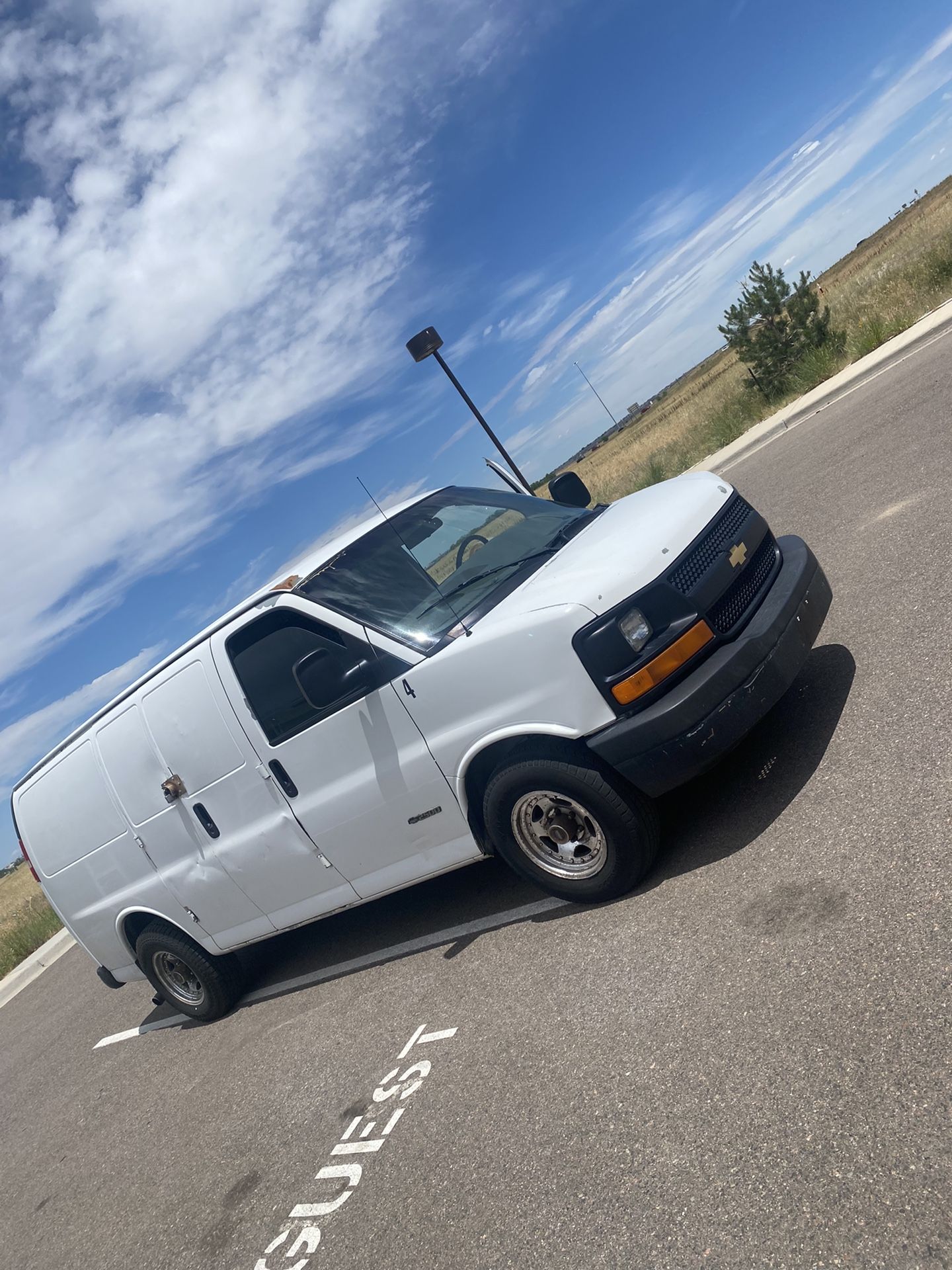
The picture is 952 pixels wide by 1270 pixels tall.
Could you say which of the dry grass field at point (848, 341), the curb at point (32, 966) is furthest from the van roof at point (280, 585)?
the dry grass field at point (848, 341)

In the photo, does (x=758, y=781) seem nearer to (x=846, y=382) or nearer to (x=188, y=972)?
(x=188, y=972)

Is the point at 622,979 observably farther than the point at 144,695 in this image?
No

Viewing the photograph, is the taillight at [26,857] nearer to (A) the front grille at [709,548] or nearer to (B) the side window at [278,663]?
(B) the side window at [278,663]

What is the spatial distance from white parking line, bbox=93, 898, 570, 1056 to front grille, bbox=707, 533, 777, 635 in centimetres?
158

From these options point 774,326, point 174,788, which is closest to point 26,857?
point 174,788

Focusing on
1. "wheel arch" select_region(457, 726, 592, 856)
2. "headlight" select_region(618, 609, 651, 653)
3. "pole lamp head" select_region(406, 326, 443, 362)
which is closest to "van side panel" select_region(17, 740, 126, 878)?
"wheel arch" select_region(457, 726, 592, 856)

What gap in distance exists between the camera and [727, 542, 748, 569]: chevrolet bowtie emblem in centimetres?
464

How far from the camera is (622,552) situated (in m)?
4.48

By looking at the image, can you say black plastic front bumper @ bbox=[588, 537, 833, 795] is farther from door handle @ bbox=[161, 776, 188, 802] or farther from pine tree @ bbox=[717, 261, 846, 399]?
pine tree @ bbox=[717, 261, 846, 399]

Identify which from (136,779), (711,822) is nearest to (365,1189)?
(711,822)

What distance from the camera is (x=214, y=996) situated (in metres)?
A: 6.39

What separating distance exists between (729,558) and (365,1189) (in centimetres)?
314

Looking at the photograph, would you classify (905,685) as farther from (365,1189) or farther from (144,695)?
(144,695)

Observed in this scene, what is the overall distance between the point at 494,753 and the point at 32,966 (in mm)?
9731
